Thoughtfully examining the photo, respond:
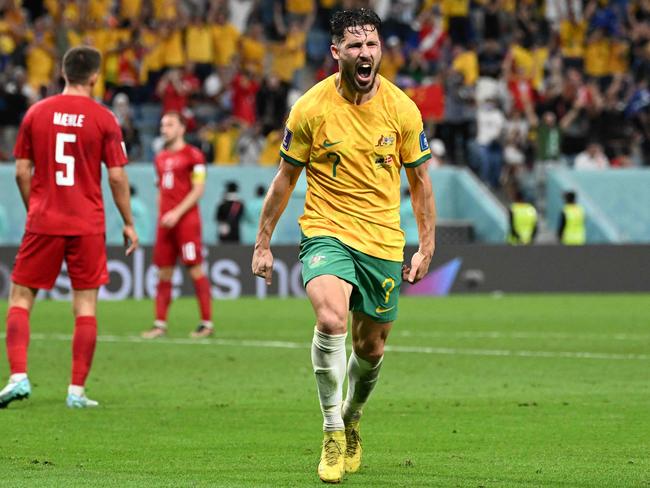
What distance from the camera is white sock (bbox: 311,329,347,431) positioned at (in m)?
7.27

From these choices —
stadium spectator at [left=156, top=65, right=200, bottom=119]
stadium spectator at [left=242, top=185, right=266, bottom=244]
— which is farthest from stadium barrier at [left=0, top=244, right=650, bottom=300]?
stadium spectator at [left=156, top=65, right=200, bottom=119]

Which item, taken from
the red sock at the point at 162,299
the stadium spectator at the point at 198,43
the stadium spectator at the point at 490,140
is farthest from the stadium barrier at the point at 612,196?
the red sock at the point at 162,299

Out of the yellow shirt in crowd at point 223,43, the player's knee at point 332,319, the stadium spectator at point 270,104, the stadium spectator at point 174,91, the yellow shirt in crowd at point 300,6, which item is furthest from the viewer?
the yellow shirt in crowd at point 300,6

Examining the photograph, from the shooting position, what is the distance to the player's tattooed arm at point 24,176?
32.7ft

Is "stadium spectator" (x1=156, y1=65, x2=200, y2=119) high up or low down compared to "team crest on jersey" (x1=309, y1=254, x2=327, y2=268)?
down

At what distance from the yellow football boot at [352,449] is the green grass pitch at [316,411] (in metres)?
0.13

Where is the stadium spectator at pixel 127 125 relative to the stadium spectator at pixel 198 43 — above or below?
below

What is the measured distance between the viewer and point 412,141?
25.0 feet

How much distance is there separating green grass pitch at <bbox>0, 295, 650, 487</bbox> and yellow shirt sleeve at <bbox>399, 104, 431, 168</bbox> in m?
1.57

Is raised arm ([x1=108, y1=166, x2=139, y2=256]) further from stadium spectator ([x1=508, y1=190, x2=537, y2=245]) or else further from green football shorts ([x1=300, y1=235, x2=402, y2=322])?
stadium spectator ([x1=508, y1=190, x2=537, y2=245])

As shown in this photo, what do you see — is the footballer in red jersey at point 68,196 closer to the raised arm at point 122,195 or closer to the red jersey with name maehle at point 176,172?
the raised arm at point 122,195

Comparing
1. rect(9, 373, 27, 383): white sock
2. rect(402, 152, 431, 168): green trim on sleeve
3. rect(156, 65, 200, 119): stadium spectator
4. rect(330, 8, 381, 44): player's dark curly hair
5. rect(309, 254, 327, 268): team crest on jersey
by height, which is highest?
rect(330, 8, 381, 44): player's dark curly hair

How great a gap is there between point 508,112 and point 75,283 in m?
20.5

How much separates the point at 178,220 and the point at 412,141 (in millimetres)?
8950
